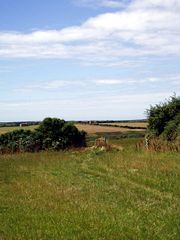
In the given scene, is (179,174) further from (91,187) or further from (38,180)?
(38,180)

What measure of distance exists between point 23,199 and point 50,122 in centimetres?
4094

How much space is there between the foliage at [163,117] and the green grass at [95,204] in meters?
18.9

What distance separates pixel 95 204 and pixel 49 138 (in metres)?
41.5

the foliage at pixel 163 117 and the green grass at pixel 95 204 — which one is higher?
the foliage at pixel 163 117

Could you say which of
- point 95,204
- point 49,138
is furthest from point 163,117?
point 95,204

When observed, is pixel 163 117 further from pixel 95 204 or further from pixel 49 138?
pixel 95 204

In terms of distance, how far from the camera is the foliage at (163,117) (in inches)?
1699

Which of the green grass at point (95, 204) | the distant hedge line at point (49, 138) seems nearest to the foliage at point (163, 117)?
the distant hedge line at point (49, 138)

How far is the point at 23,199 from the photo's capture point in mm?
16875

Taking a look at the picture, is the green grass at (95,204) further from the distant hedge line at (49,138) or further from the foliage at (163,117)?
the distant hedge line at (49,138)

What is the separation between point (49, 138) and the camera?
56.2 metres

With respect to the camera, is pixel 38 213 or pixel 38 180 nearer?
pixel 38 213

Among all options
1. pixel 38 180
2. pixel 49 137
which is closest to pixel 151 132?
pixel 49 137

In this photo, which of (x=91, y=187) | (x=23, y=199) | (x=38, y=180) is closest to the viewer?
(x=23, y=199)
